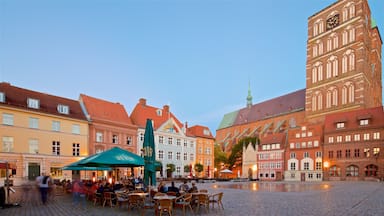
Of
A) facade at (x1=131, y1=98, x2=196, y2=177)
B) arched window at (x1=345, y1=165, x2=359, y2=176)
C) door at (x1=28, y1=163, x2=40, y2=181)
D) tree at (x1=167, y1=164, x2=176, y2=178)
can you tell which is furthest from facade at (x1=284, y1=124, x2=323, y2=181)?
door at (x1=28, y1=163, x2=40, y2=181)

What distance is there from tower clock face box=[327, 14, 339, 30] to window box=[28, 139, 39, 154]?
55.6 m

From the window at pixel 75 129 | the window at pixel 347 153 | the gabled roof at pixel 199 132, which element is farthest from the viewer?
the gabled roof at pixel 199 132

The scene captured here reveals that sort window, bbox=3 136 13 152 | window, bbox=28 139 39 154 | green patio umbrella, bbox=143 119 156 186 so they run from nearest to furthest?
green patio umbrella, bbox=143 119 156 186 → window, bbox=3 136 13 152 → window, bbox=28 139 39 154

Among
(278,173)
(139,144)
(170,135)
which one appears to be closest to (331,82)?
(278,173)

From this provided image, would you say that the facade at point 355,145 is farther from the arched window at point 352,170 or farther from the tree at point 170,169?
the tree at point 170,169

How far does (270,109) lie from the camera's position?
2990 inches

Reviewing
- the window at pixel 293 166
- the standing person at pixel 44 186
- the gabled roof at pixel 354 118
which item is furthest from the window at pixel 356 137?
the standing person at pixel 44 186

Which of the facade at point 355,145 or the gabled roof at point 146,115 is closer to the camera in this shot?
the facade at point 355,145

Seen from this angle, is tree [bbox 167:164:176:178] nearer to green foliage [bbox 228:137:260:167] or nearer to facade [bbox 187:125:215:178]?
facade [bbox 187:125:215:178]

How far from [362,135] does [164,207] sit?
145 ft

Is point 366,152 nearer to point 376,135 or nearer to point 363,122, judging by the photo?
point 376,135

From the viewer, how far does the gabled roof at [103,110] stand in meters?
35.9

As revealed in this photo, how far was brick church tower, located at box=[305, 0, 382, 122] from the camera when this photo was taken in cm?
5102

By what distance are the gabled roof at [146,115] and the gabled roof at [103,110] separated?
2.50 metres
